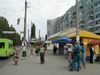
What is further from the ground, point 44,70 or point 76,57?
point 76,57

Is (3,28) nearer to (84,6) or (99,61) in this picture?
(84,6)

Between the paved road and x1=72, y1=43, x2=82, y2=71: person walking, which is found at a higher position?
x1=72, y1=43, x2=82, y2=71: person walking

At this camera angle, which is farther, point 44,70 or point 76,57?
point 44,70

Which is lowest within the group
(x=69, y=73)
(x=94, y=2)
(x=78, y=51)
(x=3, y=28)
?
(x=69, y=73)

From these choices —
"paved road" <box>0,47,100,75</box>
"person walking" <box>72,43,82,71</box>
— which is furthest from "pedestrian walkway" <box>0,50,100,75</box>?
"person walking" <box>72,43,82,71</box>

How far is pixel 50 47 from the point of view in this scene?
93062 millimetres

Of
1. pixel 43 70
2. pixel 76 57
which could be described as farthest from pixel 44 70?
pixel 76 57

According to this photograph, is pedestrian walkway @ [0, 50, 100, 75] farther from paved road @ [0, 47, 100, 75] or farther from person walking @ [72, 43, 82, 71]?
person walking @ [72, 43, 82, 71]

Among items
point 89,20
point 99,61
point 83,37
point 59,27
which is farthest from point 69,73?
point 59,27

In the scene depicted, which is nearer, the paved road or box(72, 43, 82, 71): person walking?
the paved road

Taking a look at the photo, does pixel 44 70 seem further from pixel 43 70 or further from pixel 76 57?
pixel 76 57

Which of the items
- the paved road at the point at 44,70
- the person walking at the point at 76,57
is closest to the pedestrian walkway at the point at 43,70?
the paved road at the point at 44,70

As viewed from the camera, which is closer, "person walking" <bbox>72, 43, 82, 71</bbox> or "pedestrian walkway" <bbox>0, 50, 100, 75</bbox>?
"pedestrian walkway" <bbox>0, 50, 100, 75</bbox>

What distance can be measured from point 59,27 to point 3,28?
99.8 metres
